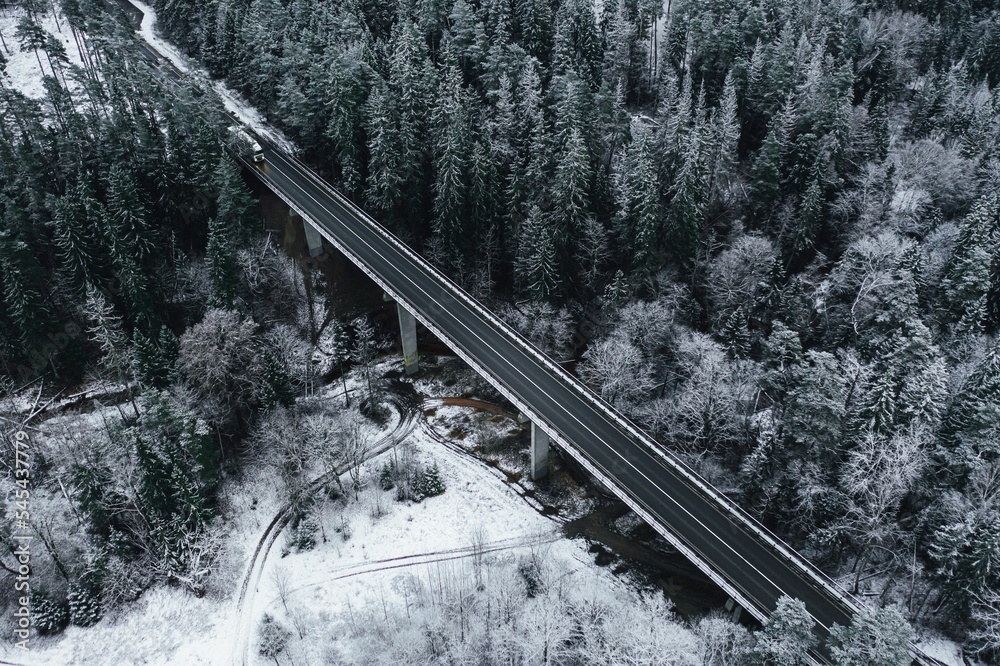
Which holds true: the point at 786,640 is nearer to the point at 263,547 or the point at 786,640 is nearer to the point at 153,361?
the point at 263,547

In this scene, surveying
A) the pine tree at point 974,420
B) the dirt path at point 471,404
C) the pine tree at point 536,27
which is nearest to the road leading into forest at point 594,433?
the dirt path at point 471,404

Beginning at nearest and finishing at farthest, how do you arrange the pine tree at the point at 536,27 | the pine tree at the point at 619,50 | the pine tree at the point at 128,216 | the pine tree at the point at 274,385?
the pine tree at the point at 274,385 → the pine tree at the point at 128,216 → the pine tree at the point at 536,27 → the pine tree at the point at 619,50

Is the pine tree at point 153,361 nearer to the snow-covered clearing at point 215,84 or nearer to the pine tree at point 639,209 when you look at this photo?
the snow-covered clearing at point 215,84

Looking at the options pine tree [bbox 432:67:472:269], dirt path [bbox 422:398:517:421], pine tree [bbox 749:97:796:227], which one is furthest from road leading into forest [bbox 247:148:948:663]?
pine tree [bbox 749:97:796:227]

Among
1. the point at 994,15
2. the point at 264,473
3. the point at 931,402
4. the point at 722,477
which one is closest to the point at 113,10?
the point at 264,473

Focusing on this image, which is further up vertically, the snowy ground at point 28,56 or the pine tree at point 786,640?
the snowy ground at point 28,56

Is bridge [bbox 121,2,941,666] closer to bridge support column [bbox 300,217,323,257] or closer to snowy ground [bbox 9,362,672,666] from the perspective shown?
bridge support column [bbox 300,217,323,257]

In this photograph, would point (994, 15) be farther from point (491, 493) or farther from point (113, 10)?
point (113, 10)
